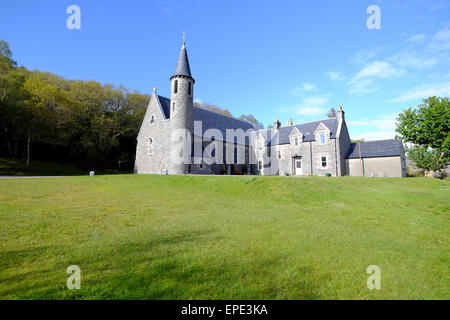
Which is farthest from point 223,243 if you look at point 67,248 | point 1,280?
point 1,280

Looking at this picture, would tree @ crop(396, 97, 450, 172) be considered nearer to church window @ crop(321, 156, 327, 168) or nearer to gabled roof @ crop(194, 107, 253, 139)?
church window @ crop(321, 156, 327, 168)

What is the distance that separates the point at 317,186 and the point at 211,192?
740 cm

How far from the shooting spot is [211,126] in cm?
3356

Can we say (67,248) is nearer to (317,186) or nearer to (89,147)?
(317,186)

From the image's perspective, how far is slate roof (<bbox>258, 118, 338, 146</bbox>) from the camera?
3198 cm

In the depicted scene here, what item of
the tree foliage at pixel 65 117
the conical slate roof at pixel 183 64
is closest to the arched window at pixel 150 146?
the conical slate roof at pixel 183 64

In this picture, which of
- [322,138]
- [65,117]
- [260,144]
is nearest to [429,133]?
[322,138]

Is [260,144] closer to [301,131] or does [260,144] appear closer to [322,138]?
[301,131]

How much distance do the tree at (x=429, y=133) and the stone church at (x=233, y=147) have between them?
371 cm

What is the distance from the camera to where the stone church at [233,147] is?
92.0 ft

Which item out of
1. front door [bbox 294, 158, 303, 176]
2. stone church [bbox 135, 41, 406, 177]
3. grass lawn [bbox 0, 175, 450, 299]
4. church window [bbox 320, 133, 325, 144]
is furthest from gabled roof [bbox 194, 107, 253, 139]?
grass lawn [bbox 0, 175, 450, 299]

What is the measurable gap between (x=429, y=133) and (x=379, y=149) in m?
8.06

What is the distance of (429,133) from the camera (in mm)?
30766

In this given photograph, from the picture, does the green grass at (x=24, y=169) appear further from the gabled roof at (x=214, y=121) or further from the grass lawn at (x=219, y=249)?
the grass lawn at (x=219, y=249)
